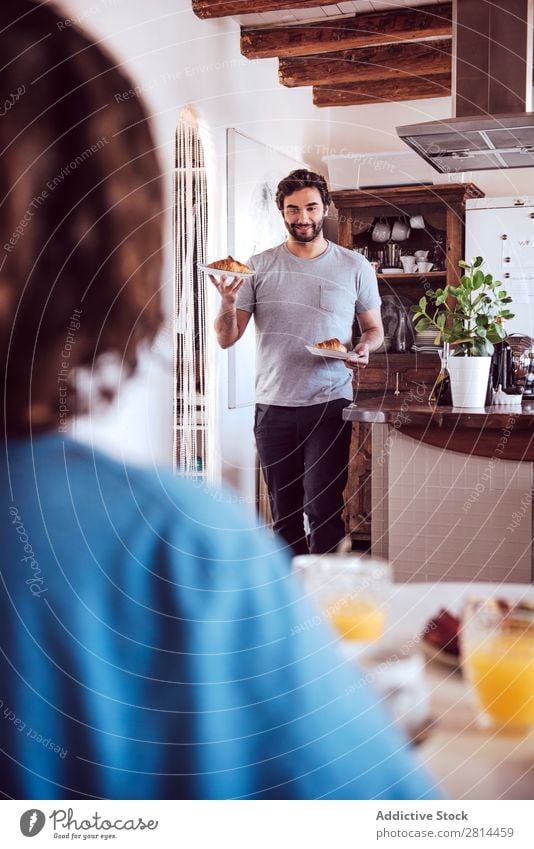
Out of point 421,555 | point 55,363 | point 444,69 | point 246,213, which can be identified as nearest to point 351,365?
point 421,555

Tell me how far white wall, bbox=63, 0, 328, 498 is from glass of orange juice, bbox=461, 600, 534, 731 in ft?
4.67

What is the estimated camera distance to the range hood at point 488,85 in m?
1.91

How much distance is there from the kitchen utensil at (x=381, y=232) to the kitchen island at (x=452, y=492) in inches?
60.2

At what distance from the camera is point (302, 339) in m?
2.04

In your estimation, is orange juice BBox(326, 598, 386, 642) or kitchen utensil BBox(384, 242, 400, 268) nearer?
orange juice BBox(326, 598, 386, 642)

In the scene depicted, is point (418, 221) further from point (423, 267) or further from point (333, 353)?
point (333, 353)

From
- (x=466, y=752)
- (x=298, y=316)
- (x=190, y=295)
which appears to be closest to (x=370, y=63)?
(x=190, y=295)

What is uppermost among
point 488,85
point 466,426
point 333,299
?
point 488,85

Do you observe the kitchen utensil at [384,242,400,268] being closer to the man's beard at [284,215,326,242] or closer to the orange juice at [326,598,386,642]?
the man's beard at [284,215,326,242]

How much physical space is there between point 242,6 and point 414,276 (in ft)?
4.24

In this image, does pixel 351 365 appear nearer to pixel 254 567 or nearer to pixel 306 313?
pixel 306 313

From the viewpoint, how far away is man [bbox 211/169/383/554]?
2016 millimetres

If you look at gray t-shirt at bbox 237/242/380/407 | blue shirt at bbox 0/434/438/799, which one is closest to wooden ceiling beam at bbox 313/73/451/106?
gray t-shirt at bbox 237/242/380/407

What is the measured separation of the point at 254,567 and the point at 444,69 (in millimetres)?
2396
